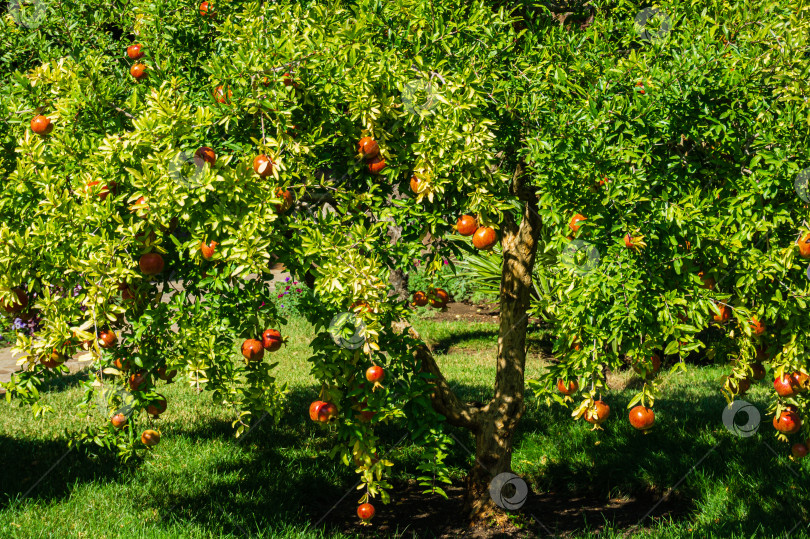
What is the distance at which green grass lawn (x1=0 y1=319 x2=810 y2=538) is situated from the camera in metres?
4.01

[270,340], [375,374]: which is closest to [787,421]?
[375,374]

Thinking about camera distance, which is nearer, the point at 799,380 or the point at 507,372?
the point at 799,380

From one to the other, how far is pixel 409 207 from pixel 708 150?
118 centimetres

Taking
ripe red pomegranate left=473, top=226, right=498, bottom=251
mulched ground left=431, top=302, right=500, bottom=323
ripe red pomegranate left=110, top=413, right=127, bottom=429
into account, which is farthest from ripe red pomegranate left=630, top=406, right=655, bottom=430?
mulched ground left=431, top=302, right=500, bottom=323

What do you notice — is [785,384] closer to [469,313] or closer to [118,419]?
[118,419]

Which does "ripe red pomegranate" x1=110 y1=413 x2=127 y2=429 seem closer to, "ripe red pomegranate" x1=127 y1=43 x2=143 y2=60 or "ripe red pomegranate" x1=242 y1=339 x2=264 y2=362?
"ripe red pomegranate" x1=242 y1=339 x2=264 y2=362

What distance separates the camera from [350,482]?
496 cm

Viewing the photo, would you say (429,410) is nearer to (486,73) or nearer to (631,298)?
(631,298)

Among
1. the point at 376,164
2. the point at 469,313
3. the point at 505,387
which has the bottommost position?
the point at 469,313

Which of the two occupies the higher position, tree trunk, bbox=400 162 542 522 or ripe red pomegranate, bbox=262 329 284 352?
ripe red pomegranate, bbox=262 329 284 352

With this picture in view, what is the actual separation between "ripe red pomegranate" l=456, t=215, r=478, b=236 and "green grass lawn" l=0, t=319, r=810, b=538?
206 centimetres

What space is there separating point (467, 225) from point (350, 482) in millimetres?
2810

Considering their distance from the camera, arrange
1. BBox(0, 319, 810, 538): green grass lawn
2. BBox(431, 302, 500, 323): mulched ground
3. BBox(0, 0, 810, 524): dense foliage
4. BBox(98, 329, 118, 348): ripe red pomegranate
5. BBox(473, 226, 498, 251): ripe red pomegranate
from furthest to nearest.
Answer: BBox(431, 302, 500, 323): mulched ground
BBox(0, 319, 810, 538): green grass lawn
BBox(473, 226, 498, 251): ripe red pomegranate
BBox(98, 329, 118, 348): ripe red pomegranate
BBox(0, 0, 810, 524): dense foliage

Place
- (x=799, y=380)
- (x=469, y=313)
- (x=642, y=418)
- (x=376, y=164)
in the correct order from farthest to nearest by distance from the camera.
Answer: (x=469, y=313) → (x=376, y=164) → (x=642, y=418) → (x=799, y=380)
